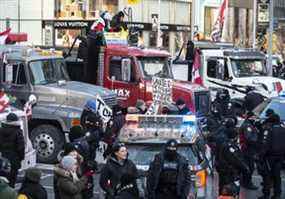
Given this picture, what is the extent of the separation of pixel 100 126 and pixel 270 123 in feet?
10.7

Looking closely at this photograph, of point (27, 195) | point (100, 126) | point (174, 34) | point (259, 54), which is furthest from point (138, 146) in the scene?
point (174, 34)

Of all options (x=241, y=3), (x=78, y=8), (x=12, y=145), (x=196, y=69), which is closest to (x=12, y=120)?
(x=12, y=145)

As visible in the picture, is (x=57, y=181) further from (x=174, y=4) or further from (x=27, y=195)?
(x=174, y=4)

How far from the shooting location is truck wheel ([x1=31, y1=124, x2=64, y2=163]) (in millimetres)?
16594

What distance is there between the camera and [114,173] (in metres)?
9.43

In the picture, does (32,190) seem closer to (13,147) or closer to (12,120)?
(13,147)

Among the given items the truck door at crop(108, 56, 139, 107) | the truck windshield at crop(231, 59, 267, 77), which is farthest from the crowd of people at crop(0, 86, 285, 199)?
the truck windshield at crop(231, 59, 267, 77)

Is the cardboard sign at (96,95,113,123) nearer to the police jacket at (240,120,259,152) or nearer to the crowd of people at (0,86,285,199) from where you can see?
the crowd of people at (0,86,285,199)

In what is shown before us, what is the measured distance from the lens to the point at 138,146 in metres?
10.8

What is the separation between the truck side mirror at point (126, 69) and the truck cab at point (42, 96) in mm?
1726

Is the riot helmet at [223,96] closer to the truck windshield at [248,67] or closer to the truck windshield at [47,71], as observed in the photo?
the truck windshield at [248,67]

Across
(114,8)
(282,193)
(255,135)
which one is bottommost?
(282,193)

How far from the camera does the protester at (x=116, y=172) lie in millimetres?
9398

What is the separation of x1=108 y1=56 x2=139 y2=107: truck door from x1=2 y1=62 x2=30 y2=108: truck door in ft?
9.72
